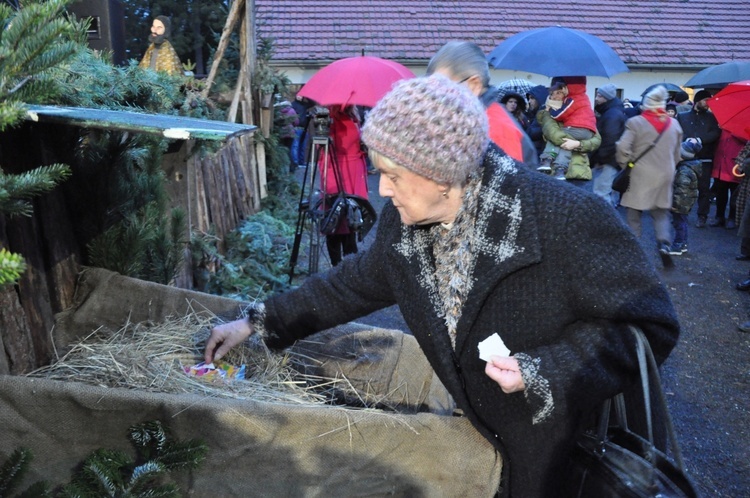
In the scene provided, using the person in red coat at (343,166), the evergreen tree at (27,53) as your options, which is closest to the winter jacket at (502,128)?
the evergreen tree at (27,53)

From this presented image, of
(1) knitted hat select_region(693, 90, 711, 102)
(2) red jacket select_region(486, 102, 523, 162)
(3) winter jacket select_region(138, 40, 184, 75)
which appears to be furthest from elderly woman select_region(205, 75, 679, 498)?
(1) knitted hat select_region(693, 90, 711, 102)

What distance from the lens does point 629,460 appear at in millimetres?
1829

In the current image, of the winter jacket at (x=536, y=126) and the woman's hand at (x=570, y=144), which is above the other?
the woman's hand at (x=570, y=144)

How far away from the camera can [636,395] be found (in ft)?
6.93

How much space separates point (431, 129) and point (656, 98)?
20.3ft

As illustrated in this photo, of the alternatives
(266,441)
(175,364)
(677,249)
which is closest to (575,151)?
(677,249)

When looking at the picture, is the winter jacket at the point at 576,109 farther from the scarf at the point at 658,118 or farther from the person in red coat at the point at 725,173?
the person in red coat at the point at 725,173

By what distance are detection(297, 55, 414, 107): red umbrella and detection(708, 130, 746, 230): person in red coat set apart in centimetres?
531

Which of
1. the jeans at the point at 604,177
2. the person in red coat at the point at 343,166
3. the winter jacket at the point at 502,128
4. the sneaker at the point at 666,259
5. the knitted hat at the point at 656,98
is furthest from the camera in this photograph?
the jeans at the point at 604,177

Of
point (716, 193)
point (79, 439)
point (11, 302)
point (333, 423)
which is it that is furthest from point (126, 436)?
point (716, 193)

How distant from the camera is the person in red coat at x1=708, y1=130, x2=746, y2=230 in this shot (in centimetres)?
972

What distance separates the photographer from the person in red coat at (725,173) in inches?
383

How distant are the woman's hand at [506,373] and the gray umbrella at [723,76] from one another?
1096 centimetres

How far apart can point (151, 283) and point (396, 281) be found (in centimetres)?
151
